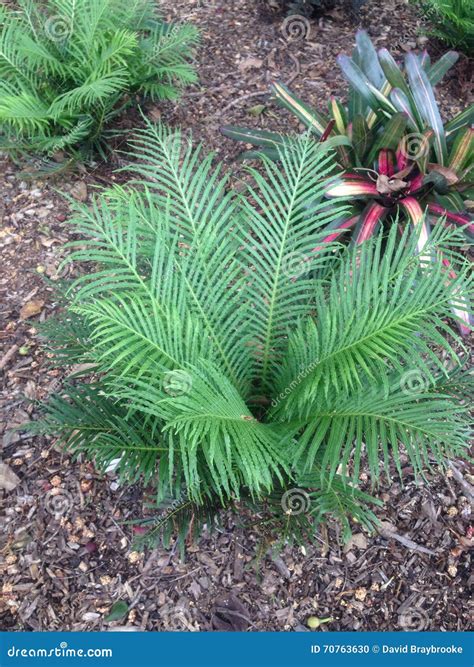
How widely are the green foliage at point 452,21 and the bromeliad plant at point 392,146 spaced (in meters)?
0.49

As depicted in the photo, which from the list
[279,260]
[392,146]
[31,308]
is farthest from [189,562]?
[392,146]

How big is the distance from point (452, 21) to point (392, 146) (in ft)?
3.61

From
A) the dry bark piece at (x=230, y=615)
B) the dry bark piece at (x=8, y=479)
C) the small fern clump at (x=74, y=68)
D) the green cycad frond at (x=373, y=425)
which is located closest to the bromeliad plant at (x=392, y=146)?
the small fern clump at (x=74, y=68)

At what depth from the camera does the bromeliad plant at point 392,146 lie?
217cm

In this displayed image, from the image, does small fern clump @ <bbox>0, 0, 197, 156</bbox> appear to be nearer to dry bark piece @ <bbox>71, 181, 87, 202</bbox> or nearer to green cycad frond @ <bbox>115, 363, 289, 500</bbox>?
dry bark piece @ <bbox>71, 181, 87, 202</bbox>

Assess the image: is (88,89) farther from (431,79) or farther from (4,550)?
(4,550)

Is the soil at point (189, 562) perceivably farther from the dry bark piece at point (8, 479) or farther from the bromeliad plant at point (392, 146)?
the bromeliad plant at point (392, 146)

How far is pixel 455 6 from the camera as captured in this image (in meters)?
2.77

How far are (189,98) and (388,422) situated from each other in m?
2.30

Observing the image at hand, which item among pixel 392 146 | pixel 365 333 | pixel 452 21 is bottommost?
pixel 365 333

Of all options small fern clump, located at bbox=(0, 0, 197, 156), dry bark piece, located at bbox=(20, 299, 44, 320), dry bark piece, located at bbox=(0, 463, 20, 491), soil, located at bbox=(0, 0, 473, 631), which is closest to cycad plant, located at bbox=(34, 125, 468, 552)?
soil, located at bbox=(0, 0, 473, 631)

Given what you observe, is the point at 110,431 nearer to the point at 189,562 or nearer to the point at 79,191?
the point at 189,562

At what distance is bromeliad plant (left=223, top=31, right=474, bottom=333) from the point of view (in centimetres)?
217

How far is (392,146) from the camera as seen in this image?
222 cm
